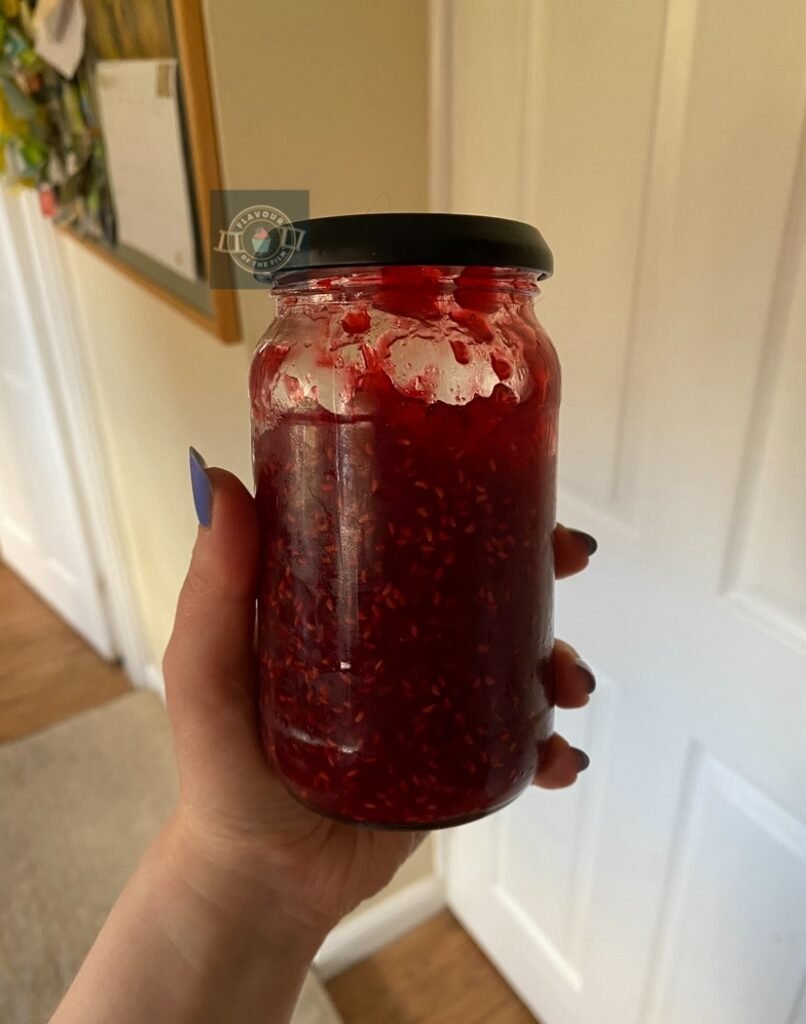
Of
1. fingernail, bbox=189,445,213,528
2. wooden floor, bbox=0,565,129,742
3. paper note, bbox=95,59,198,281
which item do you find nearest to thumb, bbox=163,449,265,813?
fingernail, bbox=189,445,213,528

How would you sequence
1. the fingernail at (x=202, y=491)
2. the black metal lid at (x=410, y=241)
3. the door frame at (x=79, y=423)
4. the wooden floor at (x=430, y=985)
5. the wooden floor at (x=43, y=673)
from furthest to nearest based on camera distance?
the wooden floor at (x=43, y=673), the door frame at (x=79, y=423), the wooden floor at (x=430, y=985), the fingernail at (x=202, y=491), the black metal lid at (x=410, y=241)

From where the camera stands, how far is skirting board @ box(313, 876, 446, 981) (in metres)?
1.39

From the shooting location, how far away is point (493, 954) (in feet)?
4.58

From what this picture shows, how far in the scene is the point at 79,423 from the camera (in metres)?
1.80

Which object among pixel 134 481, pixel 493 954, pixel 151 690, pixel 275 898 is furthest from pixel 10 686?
pixel 275 898

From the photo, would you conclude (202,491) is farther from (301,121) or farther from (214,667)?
(301,121)

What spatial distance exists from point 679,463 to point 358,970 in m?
1.15

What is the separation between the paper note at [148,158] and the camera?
37.3 inches

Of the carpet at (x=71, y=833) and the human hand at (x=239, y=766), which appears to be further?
the carpet at (x=71, y=833)

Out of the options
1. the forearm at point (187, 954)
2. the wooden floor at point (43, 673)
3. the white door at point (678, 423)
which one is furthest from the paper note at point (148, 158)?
the wooden floor at point (43, 673)

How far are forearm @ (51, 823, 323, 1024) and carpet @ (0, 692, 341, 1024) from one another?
0.72 metres

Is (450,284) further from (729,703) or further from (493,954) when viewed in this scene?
(493,954)

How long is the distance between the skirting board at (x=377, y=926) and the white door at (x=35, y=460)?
1.07m

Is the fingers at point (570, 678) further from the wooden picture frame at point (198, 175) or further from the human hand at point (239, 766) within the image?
the wooden picture frame at point (198, 175)
